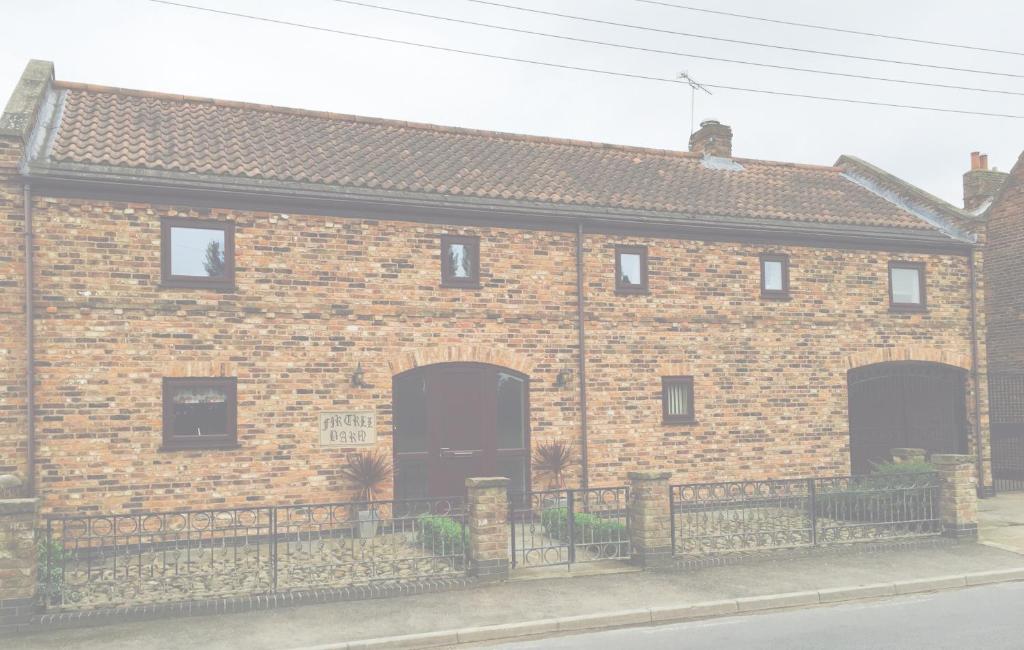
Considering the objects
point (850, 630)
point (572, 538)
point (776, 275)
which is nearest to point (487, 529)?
point (572, 538)

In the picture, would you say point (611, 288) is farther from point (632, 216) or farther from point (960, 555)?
point (960, 555)

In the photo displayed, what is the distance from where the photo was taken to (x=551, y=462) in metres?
13.8

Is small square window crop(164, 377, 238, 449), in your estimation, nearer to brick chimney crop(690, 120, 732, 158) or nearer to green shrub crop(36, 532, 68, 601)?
green shrub crop(36, 532, 68, 601)

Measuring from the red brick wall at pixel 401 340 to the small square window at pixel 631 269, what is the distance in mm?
165

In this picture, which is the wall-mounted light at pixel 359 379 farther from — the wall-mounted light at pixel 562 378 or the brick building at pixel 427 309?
the wall-mounted light at pixel 562 378

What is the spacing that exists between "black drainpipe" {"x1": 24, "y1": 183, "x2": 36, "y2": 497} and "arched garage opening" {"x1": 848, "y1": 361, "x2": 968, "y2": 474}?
48.6ft

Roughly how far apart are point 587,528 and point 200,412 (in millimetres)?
5891

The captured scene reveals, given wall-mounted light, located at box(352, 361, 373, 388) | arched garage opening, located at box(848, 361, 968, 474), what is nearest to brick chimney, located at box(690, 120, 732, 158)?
arched garage opening, located at box(848, 361, 968, 474)

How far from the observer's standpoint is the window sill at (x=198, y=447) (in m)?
11.8

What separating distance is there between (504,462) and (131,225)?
6.86m

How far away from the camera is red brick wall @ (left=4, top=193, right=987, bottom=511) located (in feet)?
37.8

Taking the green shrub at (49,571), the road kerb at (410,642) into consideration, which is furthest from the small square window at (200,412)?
the road kerb at (410,642)

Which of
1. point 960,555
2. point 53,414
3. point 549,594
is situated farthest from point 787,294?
point 53,414

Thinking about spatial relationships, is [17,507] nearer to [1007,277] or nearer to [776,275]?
[776,275]
